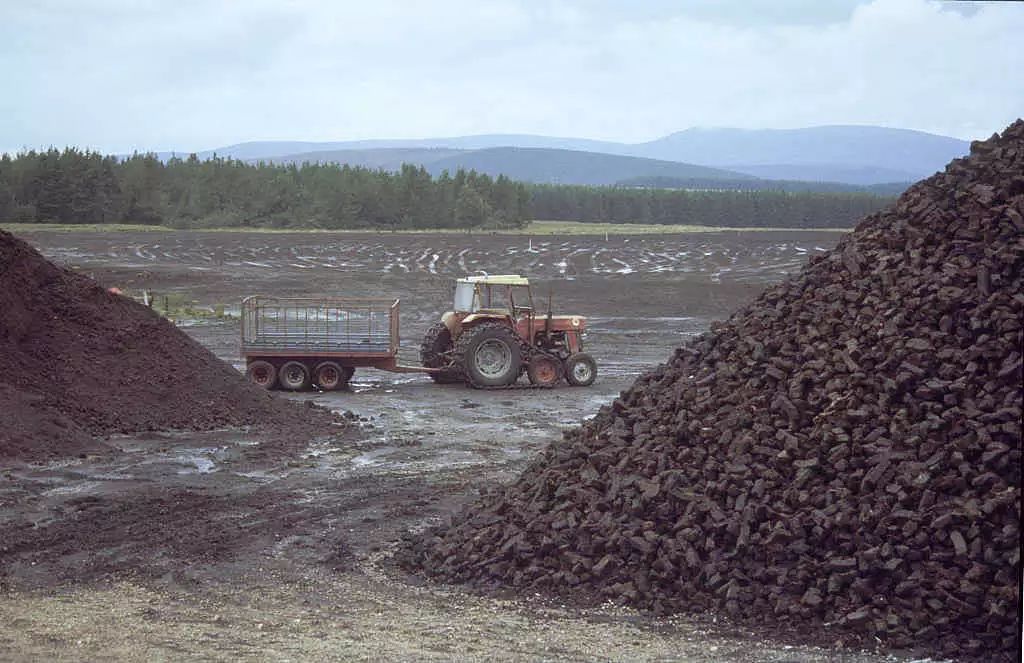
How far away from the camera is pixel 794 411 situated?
392 inches

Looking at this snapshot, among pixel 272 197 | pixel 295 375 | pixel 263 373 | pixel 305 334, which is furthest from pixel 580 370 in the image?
pixel 272 197

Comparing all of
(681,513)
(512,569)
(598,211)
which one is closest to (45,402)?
(512,569)

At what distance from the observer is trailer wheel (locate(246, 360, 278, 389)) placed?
21719 mm

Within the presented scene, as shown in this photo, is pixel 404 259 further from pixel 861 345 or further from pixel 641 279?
pixel 861 345

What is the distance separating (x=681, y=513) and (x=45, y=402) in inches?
400

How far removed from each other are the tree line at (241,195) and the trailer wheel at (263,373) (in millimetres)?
48862

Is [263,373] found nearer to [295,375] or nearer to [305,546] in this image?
[295,375]

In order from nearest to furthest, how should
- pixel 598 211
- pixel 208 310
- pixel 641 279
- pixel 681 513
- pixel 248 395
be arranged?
1. pixel 681 513
2. pixel 248 395
3. pixel 208 310
4. pixel 641 279
5. pixel 598 211

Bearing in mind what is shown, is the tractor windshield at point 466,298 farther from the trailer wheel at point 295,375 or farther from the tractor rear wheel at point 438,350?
the trailer wheel at point 295,375

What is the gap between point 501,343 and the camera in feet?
73.2

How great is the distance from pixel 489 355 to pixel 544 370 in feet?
3.43

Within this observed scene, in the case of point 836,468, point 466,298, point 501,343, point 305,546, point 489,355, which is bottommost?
point 305,546

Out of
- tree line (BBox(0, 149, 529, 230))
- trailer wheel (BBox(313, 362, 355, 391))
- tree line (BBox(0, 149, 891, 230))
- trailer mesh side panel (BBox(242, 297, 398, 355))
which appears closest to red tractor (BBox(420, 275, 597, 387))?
trailer mesh side panel (BBox(242, 297, 398, 355))

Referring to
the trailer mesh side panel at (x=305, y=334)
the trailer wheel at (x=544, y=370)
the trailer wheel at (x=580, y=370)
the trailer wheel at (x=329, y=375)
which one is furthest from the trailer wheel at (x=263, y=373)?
the trailer wheel at (x=580, y=370)
